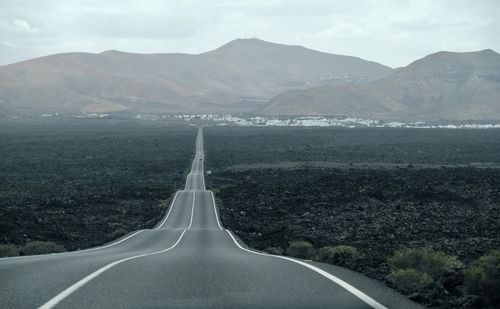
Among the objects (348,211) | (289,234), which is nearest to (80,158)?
(348,211)

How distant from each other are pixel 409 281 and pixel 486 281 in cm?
136

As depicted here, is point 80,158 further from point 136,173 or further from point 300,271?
point 300,271

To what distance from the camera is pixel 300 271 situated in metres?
11.9

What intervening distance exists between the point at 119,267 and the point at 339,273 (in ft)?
13.2

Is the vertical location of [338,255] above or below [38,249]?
above

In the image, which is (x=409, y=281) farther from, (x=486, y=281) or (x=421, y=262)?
(x=421, y=262)

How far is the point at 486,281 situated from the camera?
32.6ft

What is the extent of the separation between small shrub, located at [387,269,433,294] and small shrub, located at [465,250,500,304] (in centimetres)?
65

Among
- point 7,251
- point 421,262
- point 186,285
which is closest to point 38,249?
point 7,251

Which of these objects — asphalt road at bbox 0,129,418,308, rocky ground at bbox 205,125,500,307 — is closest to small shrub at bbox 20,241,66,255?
rocky ground at bbox 205,125,500,307

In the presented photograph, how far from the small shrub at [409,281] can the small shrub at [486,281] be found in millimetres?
652

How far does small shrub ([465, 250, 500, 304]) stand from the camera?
9.67 meters

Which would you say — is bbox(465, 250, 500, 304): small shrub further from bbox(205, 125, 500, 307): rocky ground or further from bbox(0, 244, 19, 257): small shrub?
bbox(0, 244, 19, 257): small shrub

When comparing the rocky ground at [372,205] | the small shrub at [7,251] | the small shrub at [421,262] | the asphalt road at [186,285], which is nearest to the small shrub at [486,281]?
the rocky ground at [372,205]
